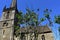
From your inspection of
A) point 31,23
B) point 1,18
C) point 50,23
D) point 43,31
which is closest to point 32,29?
point 31,23

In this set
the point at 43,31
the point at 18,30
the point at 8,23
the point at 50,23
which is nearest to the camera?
the point at 50,23

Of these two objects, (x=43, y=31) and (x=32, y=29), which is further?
(x=43, y=31)

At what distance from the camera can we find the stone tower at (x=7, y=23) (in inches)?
1948

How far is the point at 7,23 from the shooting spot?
5122 cm

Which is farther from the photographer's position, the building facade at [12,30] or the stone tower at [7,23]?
the stone tower at [7,23]

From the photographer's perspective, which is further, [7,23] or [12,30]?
[7,23]

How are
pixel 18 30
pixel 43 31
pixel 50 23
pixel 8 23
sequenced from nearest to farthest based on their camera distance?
1. pixel 50 23
2. pixel 18 30
3. pixel 43 31
4. pixel 8 23

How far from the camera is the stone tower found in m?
49.5

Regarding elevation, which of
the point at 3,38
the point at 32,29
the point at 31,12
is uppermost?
the point at 31,12

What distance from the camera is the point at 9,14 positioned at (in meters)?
52.9

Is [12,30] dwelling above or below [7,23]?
below

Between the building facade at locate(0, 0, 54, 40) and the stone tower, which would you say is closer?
the building facade at locate(0, 0, 54, 40)

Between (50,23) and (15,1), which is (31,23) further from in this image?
(15,1)

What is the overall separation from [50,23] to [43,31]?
12.7 m
